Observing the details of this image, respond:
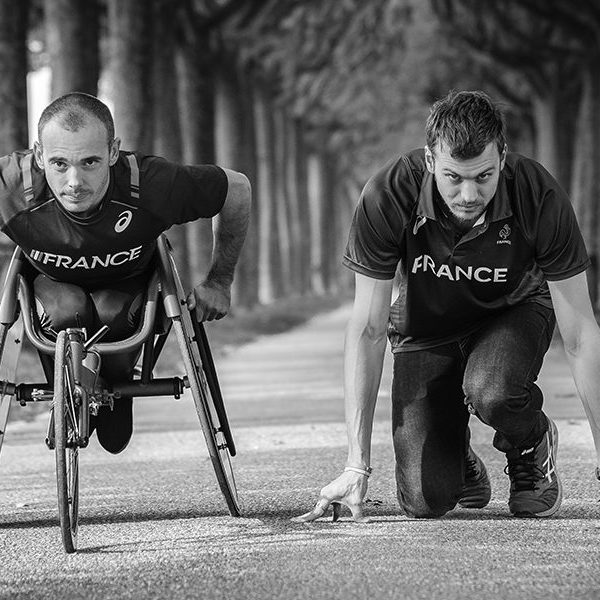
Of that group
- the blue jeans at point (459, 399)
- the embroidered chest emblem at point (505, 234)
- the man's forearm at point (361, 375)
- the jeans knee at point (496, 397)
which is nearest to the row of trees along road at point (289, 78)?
the blue jeans at point (459, 399)

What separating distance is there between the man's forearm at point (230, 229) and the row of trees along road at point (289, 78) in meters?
12.4

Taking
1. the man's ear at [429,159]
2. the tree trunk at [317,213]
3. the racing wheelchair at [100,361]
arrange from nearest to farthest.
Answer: the man's ear at [429,159]
the racing wheelchair at [100,361]
the tree trunk at [317,213]

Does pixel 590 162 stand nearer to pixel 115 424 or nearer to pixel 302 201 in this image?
pixel 115 424

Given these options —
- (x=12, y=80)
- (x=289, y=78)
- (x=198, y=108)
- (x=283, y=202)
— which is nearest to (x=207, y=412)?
(x=12, y=80)

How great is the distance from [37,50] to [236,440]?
2134 centimetres

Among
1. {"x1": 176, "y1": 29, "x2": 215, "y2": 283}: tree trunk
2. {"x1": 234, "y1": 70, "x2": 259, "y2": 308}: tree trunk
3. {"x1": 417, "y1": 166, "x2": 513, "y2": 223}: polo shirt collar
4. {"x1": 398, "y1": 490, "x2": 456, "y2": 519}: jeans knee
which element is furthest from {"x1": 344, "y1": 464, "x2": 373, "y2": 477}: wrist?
{"x1": 234, "y1": 70, "x2": 259, "y2": 308}: tree trunk

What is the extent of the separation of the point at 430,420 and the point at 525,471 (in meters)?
0.44

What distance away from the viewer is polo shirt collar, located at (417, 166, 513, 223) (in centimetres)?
648

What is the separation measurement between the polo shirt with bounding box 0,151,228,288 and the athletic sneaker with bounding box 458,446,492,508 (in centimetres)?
160

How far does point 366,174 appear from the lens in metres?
62.4

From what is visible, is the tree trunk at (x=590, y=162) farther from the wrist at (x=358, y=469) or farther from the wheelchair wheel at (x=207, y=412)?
the wrist at (x=358, y=469)

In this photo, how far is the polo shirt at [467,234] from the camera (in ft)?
21.2

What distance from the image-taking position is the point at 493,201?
6.52 m

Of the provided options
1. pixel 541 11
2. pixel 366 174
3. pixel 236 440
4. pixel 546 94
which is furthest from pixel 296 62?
pixel 236 440
